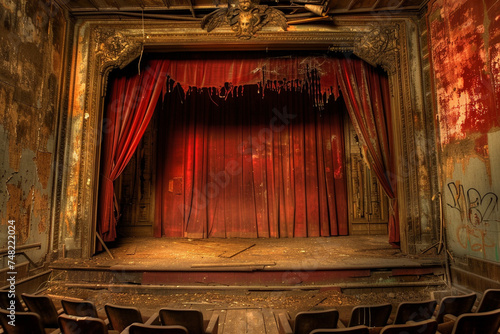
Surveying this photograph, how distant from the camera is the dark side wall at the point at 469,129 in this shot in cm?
304

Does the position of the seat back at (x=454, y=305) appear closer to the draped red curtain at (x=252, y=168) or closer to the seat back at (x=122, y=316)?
the seat back at (x=122, y=316)

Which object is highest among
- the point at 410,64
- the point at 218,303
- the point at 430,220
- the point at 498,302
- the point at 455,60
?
the point at 410,64

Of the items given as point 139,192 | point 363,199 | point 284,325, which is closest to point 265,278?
point 284,325

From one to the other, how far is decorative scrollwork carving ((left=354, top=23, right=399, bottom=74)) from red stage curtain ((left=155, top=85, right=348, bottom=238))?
1.96 m

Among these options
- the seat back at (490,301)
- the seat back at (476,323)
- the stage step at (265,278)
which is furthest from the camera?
the stage step at (265,278)

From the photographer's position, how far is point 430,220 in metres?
4.02

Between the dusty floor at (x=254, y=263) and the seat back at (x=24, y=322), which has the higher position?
the seat back at (x=24, y=322)

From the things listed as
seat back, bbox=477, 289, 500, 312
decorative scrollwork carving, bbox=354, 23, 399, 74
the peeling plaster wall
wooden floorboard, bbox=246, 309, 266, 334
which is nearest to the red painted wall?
decorative scrollwork carving, bbox=354, 23, 399, 74

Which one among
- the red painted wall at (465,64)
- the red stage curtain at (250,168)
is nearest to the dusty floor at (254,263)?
the red stage curtain at (250,168)

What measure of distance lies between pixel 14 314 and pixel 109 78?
12.3 feet

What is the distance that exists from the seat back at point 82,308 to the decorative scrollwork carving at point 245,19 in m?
3.86

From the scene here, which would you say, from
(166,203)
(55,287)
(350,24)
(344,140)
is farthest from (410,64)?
(55,287)

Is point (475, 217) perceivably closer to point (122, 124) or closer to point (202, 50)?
point (202, 50)

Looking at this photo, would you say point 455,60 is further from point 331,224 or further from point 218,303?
point 218,303
